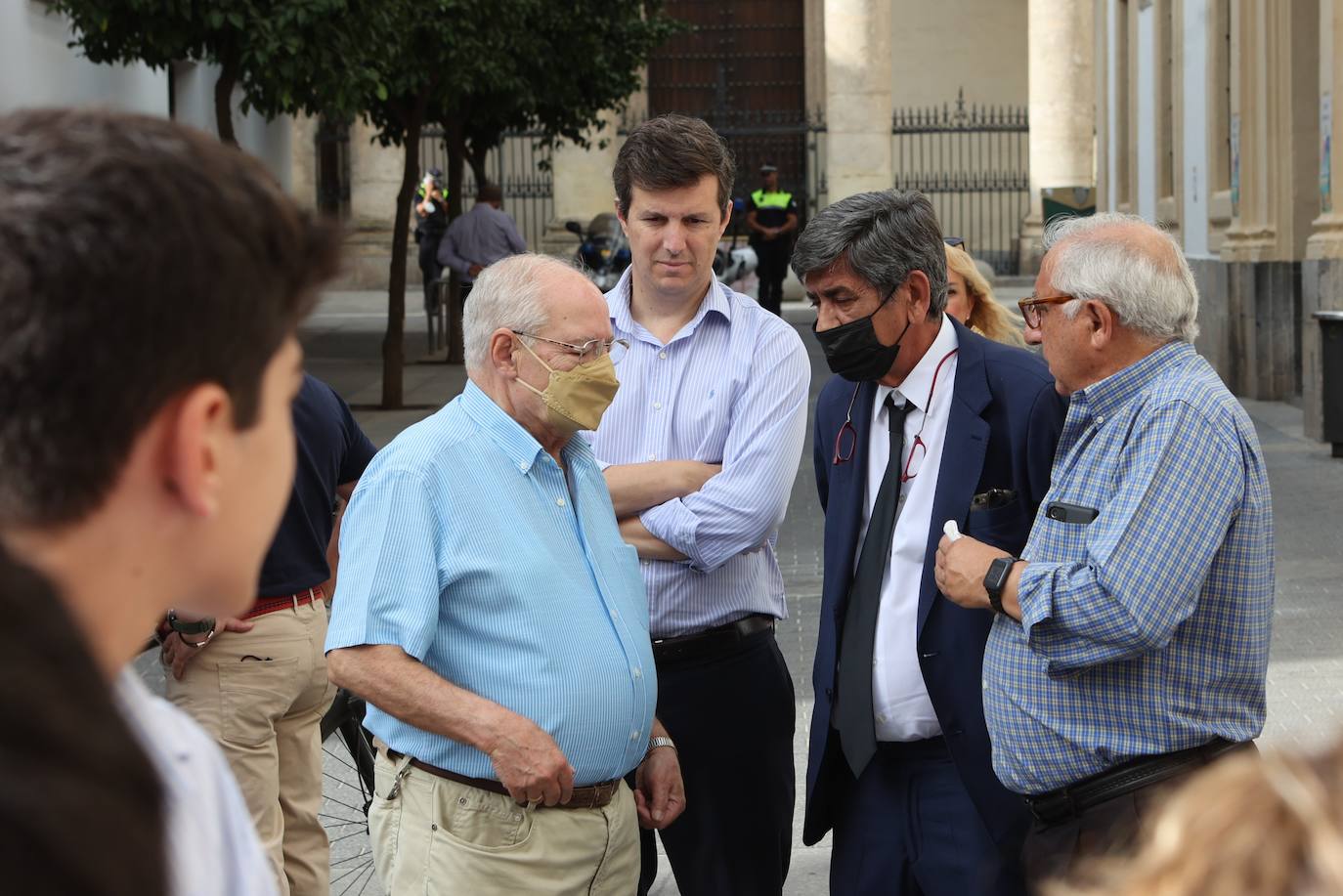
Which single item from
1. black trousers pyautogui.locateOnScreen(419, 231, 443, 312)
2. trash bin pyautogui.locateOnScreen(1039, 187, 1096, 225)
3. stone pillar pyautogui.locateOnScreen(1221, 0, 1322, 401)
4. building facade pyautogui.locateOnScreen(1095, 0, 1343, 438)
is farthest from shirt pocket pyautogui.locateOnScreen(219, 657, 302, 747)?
trash bin pyautogui.locateOnScreen(1039, 187, 1096, 225)

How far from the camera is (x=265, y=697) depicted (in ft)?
13.7

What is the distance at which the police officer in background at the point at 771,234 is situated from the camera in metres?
24.0

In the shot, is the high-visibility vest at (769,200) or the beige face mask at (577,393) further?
the high-visibility vest at (769,200)

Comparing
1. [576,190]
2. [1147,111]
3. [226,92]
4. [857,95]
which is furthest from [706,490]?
[576,190]

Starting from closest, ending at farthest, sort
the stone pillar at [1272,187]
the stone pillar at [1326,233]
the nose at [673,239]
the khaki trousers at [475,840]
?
1. the khaki trousers at [475,840]
2. the nose at [673,239]
3. the stone pillar at [1326,233]
4. the stone pillar at [1272,187]

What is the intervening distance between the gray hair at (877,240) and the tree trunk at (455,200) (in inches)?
628

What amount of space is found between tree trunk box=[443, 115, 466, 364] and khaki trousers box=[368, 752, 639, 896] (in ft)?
53.9

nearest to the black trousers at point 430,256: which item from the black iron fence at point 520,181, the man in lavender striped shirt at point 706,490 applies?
the black iron fence at point 520,181

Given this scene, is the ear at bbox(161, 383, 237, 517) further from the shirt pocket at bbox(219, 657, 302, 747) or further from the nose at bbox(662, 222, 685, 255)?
the shirt pocket at bbox(219, 657, 302, 747)

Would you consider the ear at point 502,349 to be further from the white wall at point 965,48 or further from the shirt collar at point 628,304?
the white wall at point 965,48

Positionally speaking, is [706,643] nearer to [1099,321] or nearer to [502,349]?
[502,349]

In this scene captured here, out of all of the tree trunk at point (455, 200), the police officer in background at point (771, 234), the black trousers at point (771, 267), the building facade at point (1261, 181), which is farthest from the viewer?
the black trousers at point (771, 267)

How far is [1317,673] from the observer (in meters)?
6.67

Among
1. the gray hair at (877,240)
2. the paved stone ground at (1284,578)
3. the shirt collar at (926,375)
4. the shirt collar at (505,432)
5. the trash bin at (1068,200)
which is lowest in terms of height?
the paved stone ground at (1284,578)
